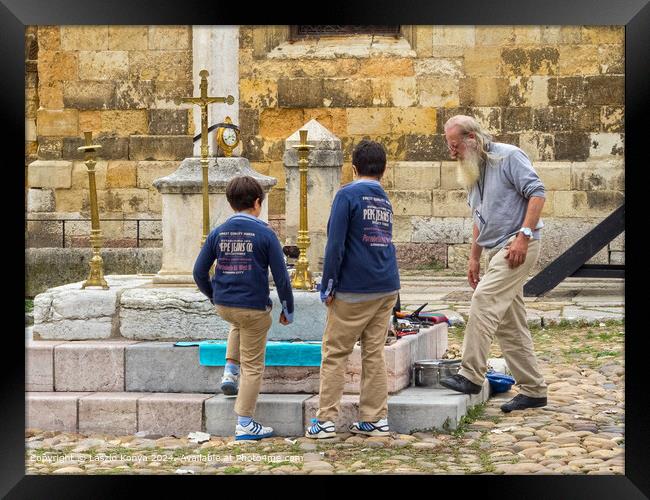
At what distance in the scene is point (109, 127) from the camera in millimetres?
15719

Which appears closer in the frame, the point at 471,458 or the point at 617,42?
the point at 471,458

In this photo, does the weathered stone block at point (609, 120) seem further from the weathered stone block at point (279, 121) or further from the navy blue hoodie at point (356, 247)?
the navy blue hoodie at point (356, 247)

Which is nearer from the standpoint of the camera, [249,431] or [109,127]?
[249,431]

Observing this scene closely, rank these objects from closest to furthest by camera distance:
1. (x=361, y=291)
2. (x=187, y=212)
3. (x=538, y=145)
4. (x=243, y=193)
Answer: (x=361, y=291), (x=243, y=193), (x=187, y=212), (x=538, y=145)

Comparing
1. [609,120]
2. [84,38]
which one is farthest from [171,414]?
[609,120]

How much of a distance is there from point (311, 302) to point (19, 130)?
2.83 meters

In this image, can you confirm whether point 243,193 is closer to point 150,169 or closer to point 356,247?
point 356,247

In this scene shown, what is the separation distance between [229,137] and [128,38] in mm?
8143

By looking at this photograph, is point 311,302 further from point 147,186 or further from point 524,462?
point 147,186

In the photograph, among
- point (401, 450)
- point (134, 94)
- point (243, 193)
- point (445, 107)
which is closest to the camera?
point (401, 450)

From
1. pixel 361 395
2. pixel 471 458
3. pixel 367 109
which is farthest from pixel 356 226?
pixel 367 109

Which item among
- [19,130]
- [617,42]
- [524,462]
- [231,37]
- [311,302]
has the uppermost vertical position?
[617,42]

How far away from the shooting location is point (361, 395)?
645cm

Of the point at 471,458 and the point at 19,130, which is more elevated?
the point at 19,130
